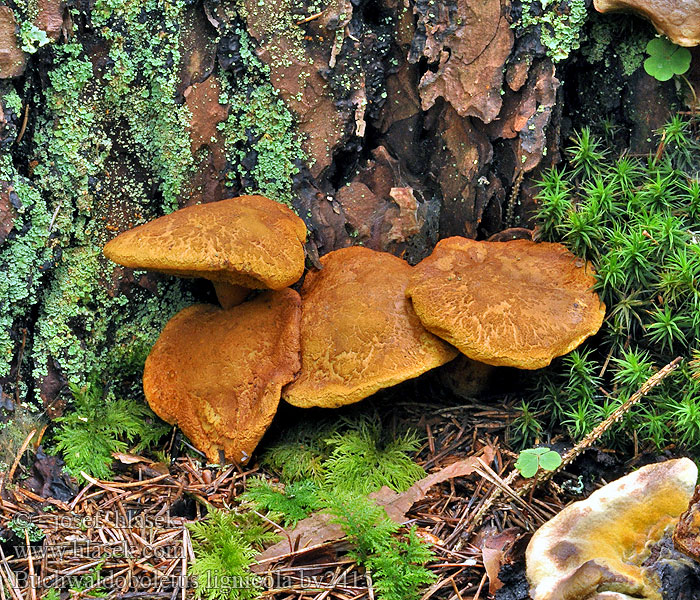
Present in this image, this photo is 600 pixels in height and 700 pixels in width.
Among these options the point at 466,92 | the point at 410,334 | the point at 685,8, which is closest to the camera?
the point at 685,8

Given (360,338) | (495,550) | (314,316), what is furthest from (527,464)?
(314,316)

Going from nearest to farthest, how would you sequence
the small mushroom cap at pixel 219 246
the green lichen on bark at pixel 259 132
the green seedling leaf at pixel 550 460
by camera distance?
the green seedling leaf at pixel 550 460, the small mushroom cap at pixel 219 246, the green lichen on bark at pixel 259 132

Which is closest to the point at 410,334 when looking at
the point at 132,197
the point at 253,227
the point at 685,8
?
the point at 253,227

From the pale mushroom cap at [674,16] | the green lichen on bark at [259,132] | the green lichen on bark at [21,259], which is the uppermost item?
the pale mushroom cap at [674,16]

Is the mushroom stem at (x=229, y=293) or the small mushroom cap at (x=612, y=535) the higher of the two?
the mushroom stem at (x=229, y=293)

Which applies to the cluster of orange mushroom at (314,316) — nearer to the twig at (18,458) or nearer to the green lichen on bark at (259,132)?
the green lichen on bark at (259,132)

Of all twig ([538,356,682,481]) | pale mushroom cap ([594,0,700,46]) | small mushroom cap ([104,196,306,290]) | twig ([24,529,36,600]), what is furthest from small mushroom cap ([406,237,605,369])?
twig ([24,529,36,600])

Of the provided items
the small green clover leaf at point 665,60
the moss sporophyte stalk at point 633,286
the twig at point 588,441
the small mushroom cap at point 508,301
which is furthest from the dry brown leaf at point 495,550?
the small green clover leaf at point 665,60

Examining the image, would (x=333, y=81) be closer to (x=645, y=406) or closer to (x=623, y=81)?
(x=623, y=81)
